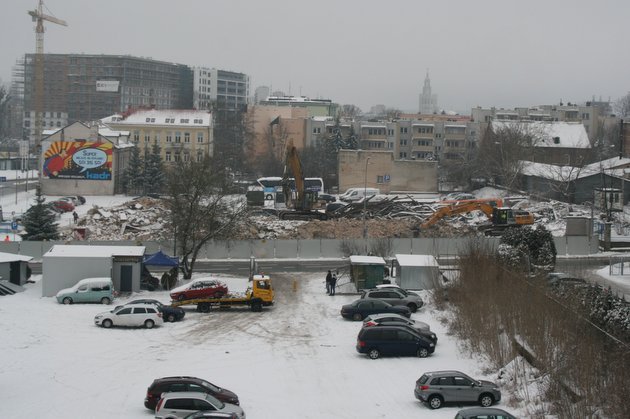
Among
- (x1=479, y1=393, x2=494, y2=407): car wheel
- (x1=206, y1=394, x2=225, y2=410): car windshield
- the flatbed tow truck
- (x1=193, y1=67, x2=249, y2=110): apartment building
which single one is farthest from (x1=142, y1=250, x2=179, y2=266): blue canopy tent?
(x1=193, y1=67, x2=249, y2=110): apartment building

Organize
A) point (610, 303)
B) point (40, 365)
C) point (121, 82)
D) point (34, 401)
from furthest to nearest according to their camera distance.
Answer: point (121, 82) < point (40, 365) < point (610, 303) < point (34, 401)

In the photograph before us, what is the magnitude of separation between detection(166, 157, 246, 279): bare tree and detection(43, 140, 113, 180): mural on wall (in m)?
29.1

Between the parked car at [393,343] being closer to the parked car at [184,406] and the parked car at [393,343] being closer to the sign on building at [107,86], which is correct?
the parked car at [184,406]

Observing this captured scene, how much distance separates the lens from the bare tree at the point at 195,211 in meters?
40.2

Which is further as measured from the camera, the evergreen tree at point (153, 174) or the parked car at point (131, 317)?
the evergreen tree at point (153, 174)

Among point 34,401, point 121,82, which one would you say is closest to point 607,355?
point 34,401

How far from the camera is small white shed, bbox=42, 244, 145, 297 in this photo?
3497 centimetres

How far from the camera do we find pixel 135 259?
36.0 m

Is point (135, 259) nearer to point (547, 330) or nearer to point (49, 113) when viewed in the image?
point (547, 330)

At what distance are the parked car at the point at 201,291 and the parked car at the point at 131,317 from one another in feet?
11.2

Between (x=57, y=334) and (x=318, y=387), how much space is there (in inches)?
405

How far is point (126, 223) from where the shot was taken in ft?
169

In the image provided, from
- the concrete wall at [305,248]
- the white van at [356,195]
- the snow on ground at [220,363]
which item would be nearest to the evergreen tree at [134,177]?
the white van at [356,195]

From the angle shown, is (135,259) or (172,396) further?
(135,259)
